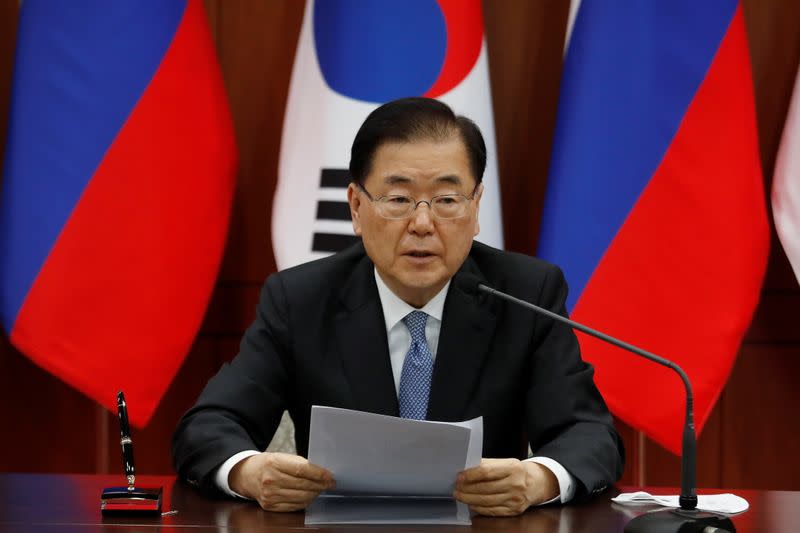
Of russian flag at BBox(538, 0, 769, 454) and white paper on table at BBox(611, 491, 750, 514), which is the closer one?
white paper on table at BBox(611, 491, 750, 514)

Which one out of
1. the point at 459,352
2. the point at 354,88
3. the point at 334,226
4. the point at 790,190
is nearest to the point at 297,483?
the point at 459,352

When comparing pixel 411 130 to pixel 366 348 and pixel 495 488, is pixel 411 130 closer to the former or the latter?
pixel 366 348

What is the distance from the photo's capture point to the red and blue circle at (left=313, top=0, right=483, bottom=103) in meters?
3.06

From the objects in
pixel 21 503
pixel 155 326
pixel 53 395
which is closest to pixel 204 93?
pixel 155 326

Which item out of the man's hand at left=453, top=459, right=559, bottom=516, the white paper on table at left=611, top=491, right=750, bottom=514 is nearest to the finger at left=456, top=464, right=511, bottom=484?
the man's hand at left=453, top=459, right=559, bottom=516

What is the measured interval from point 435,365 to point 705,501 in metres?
0.58

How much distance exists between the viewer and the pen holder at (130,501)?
1.64 metres

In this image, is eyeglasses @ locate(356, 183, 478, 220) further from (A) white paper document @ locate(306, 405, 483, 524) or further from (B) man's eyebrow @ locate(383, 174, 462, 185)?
(A) white paper document @ locate(306, 405, 483, 524)

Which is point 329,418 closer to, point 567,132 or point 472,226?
point 472,226

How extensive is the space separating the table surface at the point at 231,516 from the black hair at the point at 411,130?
27.2 inches

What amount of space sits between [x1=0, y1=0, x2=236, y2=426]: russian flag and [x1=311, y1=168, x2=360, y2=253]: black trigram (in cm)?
42

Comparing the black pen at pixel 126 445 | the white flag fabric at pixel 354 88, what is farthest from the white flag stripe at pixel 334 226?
the black pen at pixel 126 445

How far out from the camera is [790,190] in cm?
315

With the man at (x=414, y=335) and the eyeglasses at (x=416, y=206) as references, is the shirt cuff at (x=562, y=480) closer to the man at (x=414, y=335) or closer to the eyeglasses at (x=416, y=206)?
the man at (x=414, y=335)
